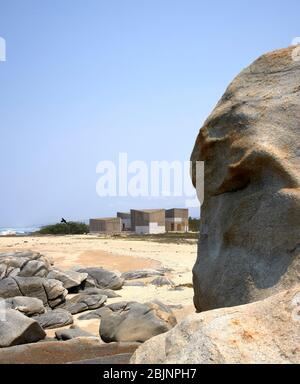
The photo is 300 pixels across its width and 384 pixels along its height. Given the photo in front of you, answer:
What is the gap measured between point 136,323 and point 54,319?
2.21 meters

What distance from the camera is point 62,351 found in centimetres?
662

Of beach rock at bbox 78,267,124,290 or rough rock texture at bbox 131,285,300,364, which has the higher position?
rough rock texture at bbox 131,285,300,364

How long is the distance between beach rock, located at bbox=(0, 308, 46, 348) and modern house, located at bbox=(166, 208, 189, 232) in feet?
132

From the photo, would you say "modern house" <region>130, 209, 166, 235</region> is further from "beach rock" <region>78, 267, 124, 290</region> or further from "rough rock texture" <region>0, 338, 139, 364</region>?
"rough rock texture" <region>0, 338, 139, 364</region>

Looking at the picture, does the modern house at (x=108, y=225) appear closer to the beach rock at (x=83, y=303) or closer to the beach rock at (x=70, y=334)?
the beach rock at (x=83, y=303)

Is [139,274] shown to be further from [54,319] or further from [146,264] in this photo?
[54,319]

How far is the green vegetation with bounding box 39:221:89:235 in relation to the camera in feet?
173

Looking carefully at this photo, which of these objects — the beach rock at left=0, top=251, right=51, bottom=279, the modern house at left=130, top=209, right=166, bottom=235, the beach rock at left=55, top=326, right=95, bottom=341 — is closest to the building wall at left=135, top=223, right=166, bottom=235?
the modern house at left=130, top=209, right=166, bottom=235

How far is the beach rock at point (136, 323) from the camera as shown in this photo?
701cm

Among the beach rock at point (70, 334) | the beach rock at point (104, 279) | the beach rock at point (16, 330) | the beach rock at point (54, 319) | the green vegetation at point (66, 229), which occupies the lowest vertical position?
the green vegetation at point (66, 229)

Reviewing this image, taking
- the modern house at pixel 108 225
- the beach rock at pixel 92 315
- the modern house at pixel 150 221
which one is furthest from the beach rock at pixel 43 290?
the modern house at pixel 108 225

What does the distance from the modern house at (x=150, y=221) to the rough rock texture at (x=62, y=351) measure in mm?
37788
